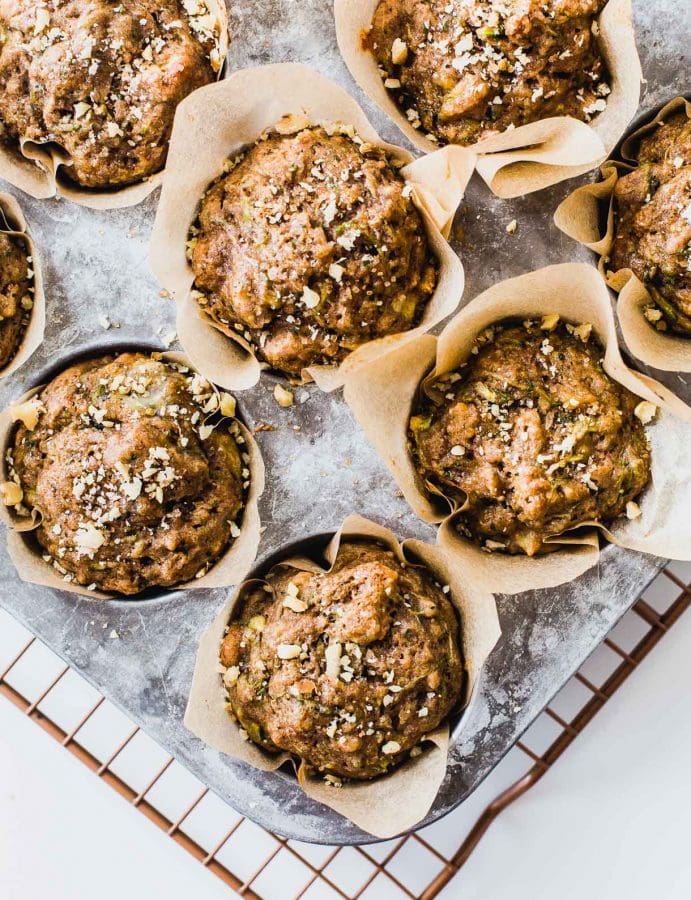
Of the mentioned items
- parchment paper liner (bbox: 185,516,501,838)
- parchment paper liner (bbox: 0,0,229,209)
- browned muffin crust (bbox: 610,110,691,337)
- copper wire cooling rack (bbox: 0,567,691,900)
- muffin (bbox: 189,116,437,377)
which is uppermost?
browned muffin crust (bbox: 610,110,691,337)

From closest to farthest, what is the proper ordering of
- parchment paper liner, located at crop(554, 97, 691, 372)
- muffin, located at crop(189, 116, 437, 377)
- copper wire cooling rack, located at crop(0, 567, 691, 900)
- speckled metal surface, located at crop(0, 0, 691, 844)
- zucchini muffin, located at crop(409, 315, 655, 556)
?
muffin, located at crop(189, 116, 437, 377) < zucchini muffin, located at crop(409, 315, 655, 556) < parchment paper liner, located at crop(554, 97, 691, 372) < speckled metal surface, located at crop(0, 0, 691, 844) < copper wire cooling rack, located at crop(0, 567, 691, 900)

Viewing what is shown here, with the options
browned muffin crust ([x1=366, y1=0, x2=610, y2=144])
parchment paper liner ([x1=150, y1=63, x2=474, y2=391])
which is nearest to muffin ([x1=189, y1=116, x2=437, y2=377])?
parchment paper liner ([x1=150, y1=63, x2=474, y2=391])

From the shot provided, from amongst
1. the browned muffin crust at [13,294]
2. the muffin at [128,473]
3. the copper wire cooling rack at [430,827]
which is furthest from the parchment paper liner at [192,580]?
the copper wire cooling rack at [430,827]

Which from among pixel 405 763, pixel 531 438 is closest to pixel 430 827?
pixel 405 763

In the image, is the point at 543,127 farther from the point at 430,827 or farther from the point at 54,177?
the point at 430,827

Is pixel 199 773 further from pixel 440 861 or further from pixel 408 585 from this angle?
pixel 440 861

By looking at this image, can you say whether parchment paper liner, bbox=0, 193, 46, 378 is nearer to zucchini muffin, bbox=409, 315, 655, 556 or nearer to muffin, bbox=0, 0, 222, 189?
muffin, bbox=0, 0, 222, 189

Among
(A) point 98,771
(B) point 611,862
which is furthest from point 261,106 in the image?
(B) point 611,862
